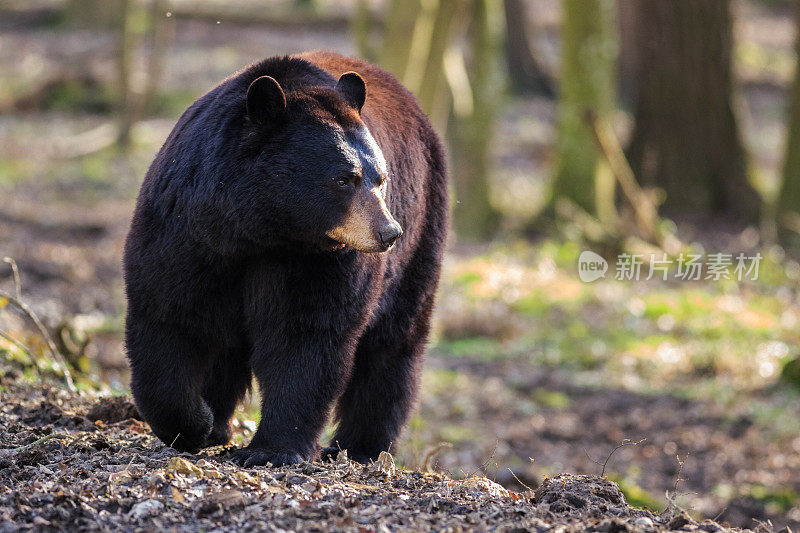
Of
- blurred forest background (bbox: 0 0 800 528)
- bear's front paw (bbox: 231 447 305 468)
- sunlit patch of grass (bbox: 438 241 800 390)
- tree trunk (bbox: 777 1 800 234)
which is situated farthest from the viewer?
tree trunk (bbox: 777 1 800 234)

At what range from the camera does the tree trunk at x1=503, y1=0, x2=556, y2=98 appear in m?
27.3

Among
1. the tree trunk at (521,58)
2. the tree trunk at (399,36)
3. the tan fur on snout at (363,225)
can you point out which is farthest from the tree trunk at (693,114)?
the tan fur on snout at (363,225)

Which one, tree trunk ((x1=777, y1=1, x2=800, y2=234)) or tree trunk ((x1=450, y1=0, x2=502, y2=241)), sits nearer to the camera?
tree trunk ((x1=777, y1=1, x2=800, y2=234))

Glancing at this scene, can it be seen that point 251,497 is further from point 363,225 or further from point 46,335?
point 46,335

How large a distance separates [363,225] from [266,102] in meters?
0.67

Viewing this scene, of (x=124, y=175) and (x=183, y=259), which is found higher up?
(x=183, y=259)

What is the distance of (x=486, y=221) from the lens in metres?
15.3

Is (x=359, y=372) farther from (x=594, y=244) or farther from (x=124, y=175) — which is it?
(x=124, y=175)

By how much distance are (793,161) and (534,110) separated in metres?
Answer: 13.1

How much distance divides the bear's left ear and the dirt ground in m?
1.64

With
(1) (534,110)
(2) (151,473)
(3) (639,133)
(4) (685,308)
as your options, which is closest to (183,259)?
(2) (151,473)

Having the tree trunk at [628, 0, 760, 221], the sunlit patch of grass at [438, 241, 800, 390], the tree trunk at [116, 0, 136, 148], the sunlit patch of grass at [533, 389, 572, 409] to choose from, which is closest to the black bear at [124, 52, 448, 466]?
the sunlit patch of grass at [533, 389, 572, 409]

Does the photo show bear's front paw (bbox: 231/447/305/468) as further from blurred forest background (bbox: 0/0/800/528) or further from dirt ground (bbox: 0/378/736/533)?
blurred forest background (bbox: 0/0/800/528)

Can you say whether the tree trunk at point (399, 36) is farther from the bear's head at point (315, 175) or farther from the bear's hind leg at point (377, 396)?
the bear's head at point (315, 175)
